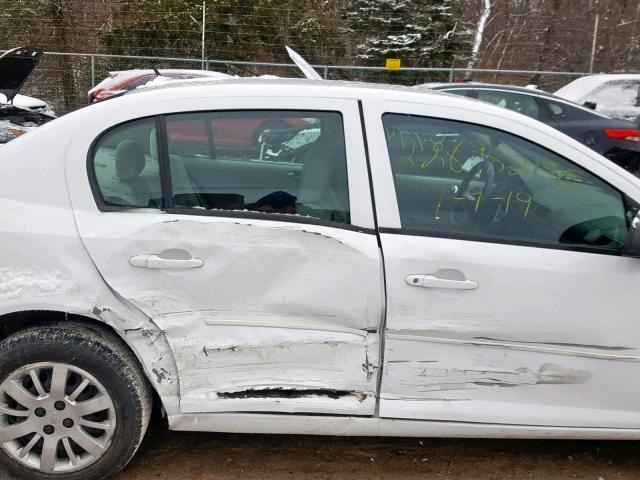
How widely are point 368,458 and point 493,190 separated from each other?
1350mm

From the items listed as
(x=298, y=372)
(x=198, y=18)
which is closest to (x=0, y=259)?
(x=298, y=372)

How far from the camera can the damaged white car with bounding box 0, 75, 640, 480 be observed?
2641 millimetres

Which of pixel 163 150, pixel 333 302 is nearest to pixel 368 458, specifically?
pixel 333 302

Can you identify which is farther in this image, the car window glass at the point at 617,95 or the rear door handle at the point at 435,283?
the car window glass at the point at 617,95

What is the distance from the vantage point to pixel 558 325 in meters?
2.66

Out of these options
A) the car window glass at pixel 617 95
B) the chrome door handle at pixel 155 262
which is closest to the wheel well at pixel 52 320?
the chrome door handle at pixel 155 262

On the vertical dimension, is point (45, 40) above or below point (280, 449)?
above

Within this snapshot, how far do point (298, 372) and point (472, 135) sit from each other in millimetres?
1204

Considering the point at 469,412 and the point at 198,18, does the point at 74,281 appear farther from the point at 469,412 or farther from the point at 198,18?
the point at 198,18

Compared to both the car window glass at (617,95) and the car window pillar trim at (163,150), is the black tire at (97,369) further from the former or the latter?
the car window glass at (617,95)

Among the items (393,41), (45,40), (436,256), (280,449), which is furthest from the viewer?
(393,41)

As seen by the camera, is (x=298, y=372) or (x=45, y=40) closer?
(x=298, y=372)

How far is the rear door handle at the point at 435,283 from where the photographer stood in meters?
2.61

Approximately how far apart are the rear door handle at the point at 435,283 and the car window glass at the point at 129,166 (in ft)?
3.47
